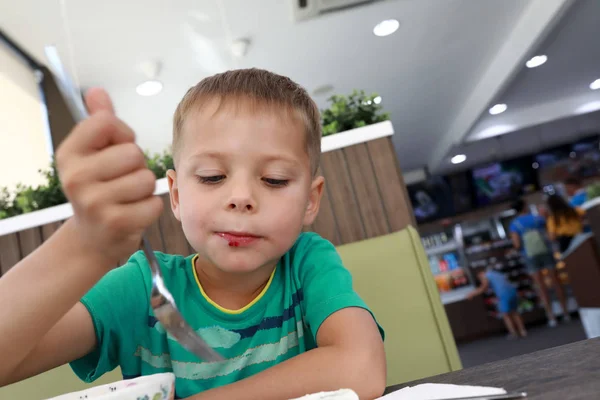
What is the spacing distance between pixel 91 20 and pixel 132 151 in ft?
10.9

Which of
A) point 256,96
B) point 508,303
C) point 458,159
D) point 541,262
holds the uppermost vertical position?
point 458,159

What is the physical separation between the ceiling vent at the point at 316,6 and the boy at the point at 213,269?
2.81 m

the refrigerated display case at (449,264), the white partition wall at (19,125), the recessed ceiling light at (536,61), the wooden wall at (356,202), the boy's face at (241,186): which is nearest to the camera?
the boy's face at (241,186)

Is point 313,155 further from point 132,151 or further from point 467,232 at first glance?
point 467,232

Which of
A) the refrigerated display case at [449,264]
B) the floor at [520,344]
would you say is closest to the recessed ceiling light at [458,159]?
the refrigerated display case at [449,264]

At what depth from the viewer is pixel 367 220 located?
6.18 feet

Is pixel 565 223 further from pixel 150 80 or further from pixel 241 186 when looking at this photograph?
pixel 241 186

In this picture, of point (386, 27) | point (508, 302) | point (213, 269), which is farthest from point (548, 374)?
point (508, 302)

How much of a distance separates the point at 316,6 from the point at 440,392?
3.51 metres

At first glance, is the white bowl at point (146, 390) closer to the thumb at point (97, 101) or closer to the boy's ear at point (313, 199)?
the thumb at point (97, 101)

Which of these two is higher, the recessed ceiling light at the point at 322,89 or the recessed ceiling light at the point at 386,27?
the recessed ceiling light at the point at 386,27

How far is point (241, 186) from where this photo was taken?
0.70 metres

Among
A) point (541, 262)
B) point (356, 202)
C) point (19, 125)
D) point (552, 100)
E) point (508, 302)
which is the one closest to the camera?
point (356, 202)

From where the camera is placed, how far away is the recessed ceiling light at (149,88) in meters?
4.26
